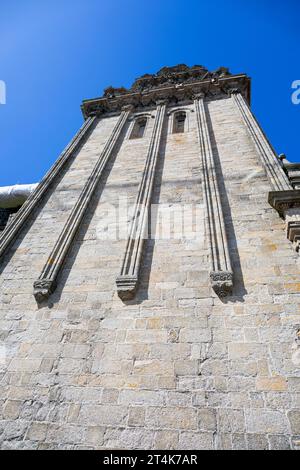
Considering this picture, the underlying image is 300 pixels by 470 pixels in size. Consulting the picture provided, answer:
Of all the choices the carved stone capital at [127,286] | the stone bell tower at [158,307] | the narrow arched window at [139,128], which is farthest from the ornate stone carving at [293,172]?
the narrow arched window at [139,128]

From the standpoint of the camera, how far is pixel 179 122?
1280 cm

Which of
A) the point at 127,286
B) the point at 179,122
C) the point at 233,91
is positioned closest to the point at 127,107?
the point at 179,122

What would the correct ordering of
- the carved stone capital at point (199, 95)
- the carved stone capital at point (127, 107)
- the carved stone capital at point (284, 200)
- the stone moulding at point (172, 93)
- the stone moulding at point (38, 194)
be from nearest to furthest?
the carved stone capital at point (284, 200) < the stone moulding at point (38, 194) < the carved stone capital at point (199, 95) < the stone moulding at point (172, 93) < the carved stone capital at point (127, 107)

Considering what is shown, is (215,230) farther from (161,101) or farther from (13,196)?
(13,196)

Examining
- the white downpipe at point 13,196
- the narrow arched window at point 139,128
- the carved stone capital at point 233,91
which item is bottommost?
the white downpipe at point 13,196

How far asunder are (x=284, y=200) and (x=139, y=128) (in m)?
8.80

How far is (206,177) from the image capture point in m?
7.61

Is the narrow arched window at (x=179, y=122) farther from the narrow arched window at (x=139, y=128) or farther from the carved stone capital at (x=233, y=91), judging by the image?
the carved stone capital at (x=233, y=91)

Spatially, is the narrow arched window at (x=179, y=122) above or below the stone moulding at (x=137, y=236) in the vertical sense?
above

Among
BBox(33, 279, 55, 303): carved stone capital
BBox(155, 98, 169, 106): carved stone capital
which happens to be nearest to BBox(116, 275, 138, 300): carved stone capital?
BBox(33, 279, 55, 303): carved stone capital

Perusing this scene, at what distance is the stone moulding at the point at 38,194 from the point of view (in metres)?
6.93

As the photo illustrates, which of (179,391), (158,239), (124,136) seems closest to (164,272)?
(158,239)

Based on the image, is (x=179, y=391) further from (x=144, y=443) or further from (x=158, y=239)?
(x=158, y=239)

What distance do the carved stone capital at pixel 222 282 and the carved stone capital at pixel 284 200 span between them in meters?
2.01
